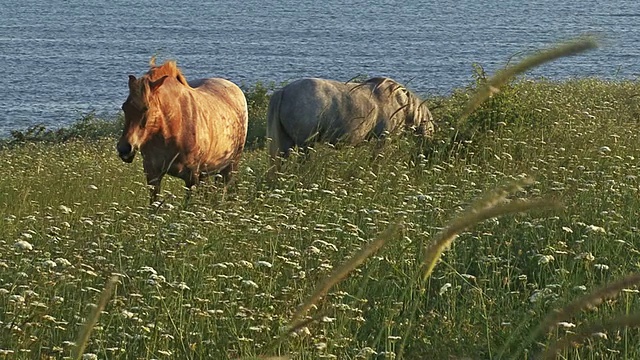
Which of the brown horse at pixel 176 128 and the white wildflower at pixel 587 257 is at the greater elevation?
the white wildflower at pixel 587 257

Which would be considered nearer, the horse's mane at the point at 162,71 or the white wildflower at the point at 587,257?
the white wildflower at the point at 587,257

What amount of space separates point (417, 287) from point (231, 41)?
237ft

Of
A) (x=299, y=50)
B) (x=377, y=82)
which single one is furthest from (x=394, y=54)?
(x=377, y=82)

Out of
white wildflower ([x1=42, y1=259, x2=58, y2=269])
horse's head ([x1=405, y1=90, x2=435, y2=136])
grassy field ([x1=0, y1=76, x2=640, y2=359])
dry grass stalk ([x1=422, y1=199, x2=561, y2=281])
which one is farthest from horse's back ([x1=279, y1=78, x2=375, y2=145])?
dry grass stalk ([x1=422, y1=199, x2=561, y2=281])

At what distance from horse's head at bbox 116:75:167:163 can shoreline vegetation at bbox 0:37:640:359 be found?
58cm

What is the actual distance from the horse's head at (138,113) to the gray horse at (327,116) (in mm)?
2728

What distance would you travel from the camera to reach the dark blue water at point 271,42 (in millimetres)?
50469

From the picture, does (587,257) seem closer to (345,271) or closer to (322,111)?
(345,271)

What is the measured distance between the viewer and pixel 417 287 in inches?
237

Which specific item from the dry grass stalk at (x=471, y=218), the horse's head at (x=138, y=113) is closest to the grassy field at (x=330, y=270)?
the horse's head at (x=138, y=113)

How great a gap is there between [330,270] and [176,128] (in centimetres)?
509

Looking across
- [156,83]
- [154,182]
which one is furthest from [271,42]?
→ [156,83]

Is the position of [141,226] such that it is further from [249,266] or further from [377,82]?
[377,82]

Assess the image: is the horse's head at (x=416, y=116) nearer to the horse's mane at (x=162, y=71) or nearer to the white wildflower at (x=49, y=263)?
the horse's mane at (x=162, y=71)
